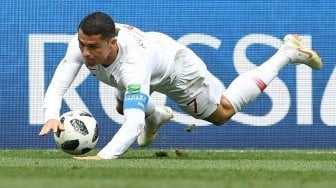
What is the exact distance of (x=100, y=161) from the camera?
8828 mm

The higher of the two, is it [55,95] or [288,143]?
[55,95]

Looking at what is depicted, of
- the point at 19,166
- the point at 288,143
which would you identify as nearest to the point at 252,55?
the point at 288,143

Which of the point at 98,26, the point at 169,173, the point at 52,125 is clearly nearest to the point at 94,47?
the point at 98,26

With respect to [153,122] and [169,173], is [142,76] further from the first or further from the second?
[153,122]

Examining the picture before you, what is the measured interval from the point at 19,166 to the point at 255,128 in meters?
4.63

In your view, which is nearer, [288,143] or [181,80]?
[181,80]

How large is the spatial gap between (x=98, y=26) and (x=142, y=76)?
1.78 feet

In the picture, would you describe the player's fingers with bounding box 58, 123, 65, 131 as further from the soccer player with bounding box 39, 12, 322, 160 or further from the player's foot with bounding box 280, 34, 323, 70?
the player's foot with bounding box 280, 34, 323, 70

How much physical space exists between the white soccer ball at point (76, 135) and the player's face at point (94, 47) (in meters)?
0.60

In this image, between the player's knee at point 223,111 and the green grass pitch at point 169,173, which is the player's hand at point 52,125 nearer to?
the green grass pitch at point 169,173

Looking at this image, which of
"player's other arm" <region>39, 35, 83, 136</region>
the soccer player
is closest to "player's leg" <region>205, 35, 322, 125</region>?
the soccer player

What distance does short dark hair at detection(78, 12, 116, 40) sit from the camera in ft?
29.5

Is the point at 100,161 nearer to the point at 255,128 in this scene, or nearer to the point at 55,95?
the point at 55,95

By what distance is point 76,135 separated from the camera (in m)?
9.45
